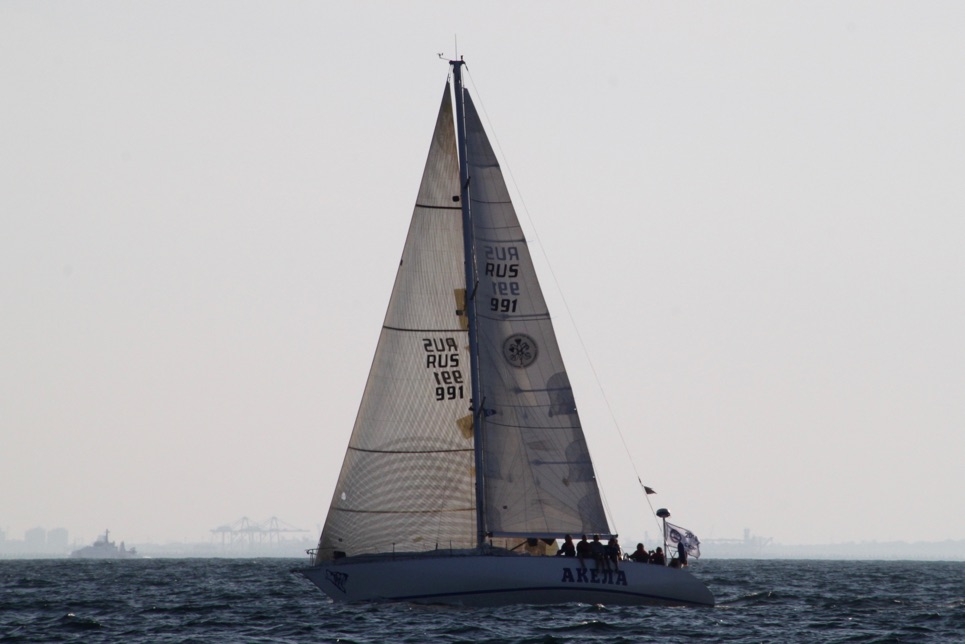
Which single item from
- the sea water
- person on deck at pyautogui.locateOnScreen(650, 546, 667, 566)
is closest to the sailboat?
person on deck at pyautogui.locateOnScreen(650, 546, 667, 566)

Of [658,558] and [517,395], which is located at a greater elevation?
[517,395]

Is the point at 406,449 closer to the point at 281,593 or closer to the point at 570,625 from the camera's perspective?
the point at 570,625

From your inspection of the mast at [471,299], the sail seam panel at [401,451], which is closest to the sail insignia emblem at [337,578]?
the sail seam panel at [401,451]

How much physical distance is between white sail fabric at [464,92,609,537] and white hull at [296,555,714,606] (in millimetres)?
1563

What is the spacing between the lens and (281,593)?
4944 centimetres

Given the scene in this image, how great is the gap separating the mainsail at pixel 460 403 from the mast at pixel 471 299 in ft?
0.26

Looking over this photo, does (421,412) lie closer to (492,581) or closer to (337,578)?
(337,578)

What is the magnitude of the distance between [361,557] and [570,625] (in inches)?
269

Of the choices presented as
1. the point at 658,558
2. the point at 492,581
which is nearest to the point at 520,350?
the point at 492,581

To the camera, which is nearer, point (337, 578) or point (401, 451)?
point (337, 578)

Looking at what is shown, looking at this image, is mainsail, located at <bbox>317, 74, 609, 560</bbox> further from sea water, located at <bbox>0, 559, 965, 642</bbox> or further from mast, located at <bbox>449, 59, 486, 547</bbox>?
sea water, located at <bbox>0, 559, 965, 642</bbox>

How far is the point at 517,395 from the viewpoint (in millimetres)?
36062

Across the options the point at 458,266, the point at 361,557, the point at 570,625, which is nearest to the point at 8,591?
the point at 361,557

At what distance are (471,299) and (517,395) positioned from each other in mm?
2859
